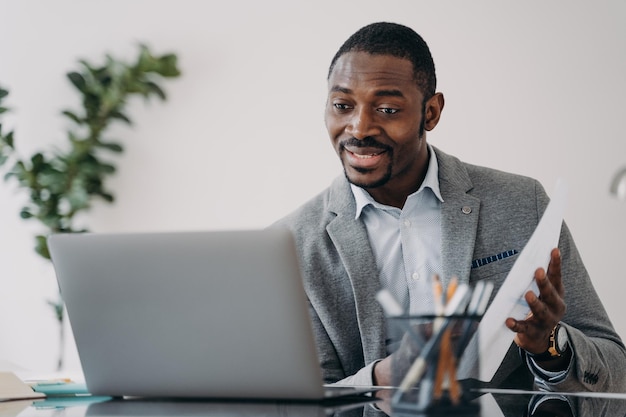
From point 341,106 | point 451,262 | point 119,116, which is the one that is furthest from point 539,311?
point 119,116

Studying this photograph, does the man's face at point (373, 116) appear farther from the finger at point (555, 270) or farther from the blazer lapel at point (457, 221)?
the finger at point (555, 270)

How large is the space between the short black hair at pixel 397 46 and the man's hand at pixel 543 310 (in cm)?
66

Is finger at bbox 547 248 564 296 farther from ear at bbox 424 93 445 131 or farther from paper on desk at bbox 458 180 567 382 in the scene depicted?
ear at bbox 424 93 445 131

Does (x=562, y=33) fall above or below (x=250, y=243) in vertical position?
above

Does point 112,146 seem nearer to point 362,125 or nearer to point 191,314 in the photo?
point 362,125

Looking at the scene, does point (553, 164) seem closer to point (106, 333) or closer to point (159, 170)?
point (159, 170)

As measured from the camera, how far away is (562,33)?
2.94 m

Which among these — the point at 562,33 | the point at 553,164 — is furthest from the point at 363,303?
the point at 562,33

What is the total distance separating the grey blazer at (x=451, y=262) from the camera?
1718mm

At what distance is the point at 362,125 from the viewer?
182cm

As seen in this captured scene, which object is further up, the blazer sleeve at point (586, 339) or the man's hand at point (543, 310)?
the man's hand at point (543, 310)

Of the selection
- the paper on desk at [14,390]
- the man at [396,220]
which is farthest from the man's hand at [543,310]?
the paper on desk at [14,390]

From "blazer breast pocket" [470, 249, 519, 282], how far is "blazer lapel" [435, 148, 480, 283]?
0.03m

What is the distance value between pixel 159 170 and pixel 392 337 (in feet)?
8.13
